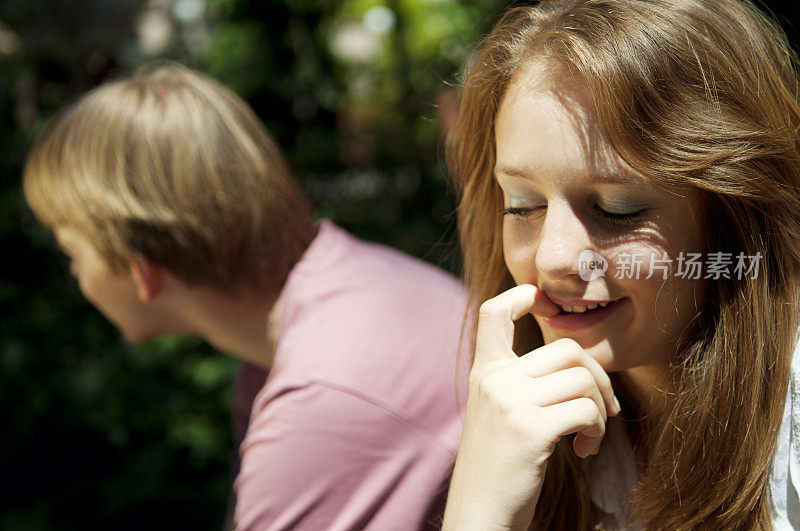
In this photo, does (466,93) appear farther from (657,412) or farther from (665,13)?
(657,412)

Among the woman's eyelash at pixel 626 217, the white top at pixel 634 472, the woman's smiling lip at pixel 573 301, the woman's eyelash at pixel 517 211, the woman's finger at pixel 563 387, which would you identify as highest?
the woman's eyelash at pixel 626 217

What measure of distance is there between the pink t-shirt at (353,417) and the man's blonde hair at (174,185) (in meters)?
0.25

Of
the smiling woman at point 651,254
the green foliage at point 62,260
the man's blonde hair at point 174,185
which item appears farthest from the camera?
the green foliage at point 62,260

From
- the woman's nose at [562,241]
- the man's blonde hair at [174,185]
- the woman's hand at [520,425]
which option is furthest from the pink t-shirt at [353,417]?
the woman's nose at [562,241]

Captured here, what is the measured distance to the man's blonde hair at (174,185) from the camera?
217 centimetres

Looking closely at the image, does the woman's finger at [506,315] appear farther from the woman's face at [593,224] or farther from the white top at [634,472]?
the white top at [634,472]

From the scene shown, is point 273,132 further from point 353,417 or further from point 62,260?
point 353,417

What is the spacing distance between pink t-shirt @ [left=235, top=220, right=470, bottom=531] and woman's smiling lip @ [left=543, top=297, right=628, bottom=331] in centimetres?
37

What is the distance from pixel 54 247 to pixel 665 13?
5092mm

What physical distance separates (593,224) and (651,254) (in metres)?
0.10

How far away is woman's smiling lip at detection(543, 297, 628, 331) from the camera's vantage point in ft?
4.11

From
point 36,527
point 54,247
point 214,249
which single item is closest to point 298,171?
point 54,247

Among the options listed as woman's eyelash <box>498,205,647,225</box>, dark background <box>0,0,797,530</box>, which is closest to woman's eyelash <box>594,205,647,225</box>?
woman's eyelash <box>498,205,647,225</box>

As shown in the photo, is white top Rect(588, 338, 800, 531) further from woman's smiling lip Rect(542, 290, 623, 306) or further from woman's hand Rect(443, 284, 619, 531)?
woman's smiling lip Rect(542, 290, 623, 306)
